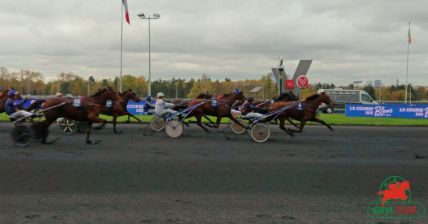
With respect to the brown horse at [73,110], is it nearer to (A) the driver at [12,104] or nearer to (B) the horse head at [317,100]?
(A) the driver at [12,104]

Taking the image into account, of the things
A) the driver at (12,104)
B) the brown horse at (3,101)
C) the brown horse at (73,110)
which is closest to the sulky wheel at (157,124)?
the brown horse at (73,110)

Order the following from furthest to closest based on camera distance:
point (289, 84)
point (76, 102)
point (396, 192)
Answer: point (289, 84), point (76, 102), point (396, 192)

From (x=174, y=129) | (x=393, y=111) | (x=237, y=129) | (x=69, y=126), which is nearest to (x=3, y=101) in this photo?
(x=69, y=126)

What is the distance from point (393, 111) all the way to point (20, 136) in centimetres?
2392

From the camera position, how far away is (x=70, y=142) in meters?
12.3

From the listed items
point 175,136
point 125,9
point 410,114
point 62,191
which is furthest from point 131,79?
point 62,191

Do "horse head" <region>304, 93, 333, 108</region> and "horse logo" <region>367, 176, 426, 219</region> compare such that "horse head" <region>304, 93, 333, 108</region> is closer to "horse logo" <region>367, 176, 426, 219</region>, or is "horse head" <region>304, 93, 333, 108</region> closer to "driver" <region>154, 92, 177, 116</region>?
"driver" <region>154, 92, 177, 116</region>

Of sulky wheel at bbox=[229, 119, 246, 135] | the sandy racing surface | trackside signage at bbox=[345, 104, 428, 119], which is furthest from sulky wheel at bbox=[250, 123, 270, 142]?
trackside signage at bbox=[345, 104, 428, 119]

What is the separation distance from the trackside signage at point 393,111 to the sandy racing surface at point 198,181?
17.1 metres

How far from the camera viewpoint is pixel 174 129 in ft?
46.8

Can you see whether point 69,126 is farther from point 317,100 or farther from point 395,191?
point 395,191

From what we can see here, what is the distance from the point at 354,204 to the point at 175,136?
906cm

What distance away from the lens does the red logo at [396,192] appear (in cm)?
616

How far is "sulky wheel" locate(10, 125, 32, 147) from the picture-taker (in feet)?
36.8
